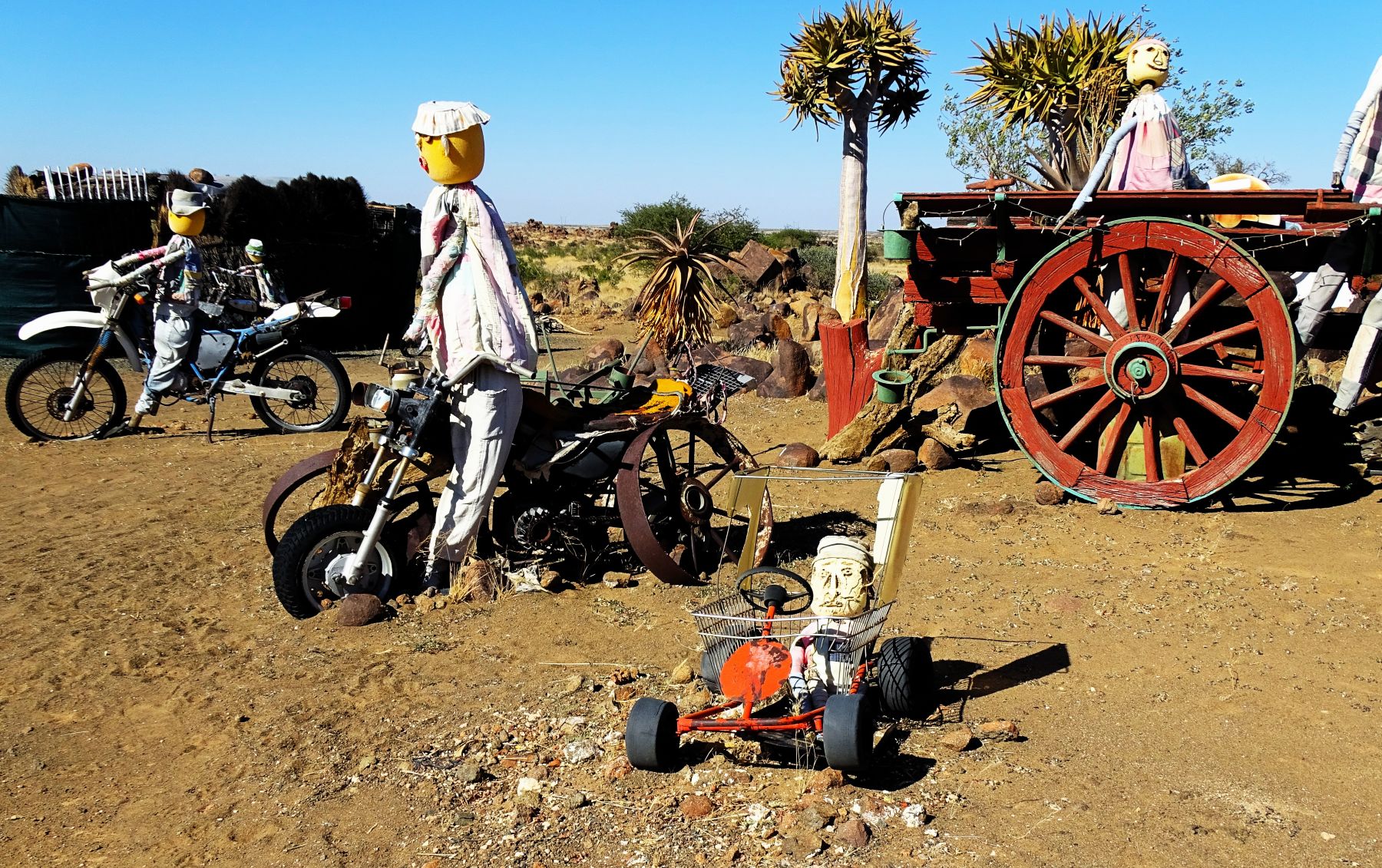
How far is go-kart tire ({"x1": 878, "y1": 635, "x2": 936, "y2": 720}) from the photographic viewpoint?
4141 millimetres

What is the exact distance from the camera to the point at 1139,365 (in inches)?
271

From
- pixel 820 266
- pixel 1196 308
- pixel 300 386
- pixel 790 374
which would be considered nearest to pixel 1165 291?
pixel 1196 308

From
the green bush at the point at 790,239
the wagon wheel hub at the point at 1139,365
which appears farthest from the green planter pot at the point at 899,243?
the green bush at the point at 790,239

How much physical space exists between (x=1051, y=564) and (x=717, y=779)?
3.04 meters

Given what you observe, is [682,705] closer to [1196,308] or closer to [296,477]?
[296,477]

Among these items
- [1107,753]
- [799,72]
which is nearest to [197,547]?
[1107,753]

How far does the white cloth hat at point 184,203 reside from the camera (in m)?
9.85

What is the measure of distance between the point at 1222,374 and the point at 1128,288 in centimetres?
76

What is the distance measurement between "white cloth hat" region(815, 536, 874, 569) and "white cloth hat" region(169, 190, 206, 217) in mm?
7893

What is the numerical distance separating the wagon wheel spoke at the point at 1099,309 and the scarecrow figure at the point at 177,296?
7341 mm

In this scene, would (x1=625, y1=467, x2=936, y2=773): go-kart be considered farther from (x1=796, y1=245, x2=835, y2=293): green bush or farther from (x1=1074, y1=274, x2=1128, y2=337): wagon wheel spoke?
(x1=796, y1=245, x2=835, y2=293): green bush

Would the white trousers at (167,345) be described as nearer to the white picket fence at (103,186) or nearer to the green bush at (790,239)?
the white picket fence at (103,186)

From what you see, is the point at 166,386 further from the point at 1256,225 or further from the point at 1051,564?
the point at 1256,225

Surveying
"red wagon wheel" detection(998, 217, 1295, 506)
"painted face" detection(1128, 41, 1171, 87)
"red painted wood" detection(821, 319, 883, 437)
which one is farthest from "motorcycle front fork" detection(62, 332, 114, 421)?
"painted face" detection(1128, 41, 1171, 87)
